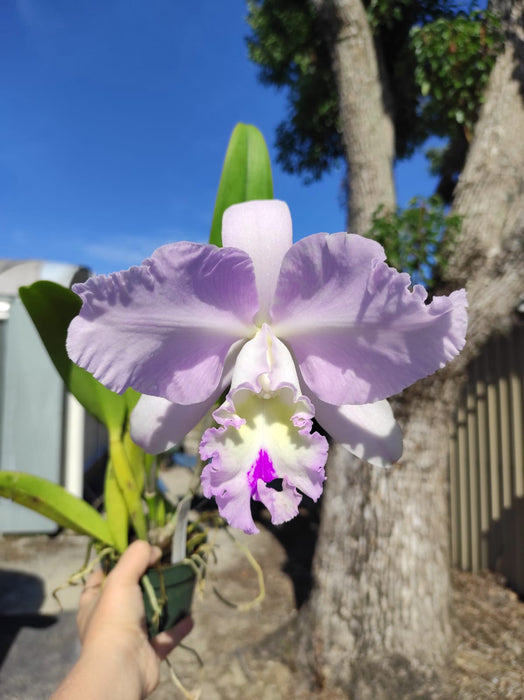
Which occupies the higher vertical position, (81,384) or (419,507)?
Result: (81,384)

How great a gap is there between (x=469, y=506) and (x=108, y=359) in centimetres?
380

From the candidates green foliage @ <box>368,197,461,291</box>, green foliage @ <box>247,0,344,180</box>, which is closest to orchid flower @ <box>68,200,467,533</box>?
green foliage @ <box>368,197,461,291</box>

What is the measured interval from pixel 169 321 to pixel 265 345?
9 cm

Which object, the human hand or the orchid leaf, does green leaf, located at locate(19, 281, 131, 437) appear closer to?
the orchid leaf

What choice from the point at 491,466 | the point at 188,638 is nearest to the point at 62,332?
the point at 188,638

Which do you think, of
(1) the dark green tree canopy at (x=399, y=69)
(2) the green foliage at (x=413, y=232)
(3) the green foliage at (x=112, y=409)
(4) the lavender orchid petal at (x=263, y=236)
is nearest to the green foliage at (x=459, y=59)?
(1) the dark green tree canopy at (x=399, y=69)

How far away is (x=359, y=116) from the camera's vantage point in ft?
8.05

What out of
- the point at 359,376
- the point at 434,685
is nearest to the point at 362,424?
the point at 359,376

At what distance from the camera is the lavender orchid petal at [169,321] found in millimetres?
359

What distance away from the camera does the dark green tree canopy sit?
99.1 inches

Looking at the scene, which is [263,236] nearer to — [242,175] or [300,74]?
[242,175]

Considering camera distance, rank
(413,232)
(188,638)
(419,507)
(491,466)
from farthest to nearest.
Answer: (491,466), (188,638), (419,507), (413,232)

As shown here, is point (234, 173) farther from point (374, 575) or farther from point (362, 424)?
point (374, 575)

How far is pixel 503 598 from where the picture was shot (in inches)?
116
